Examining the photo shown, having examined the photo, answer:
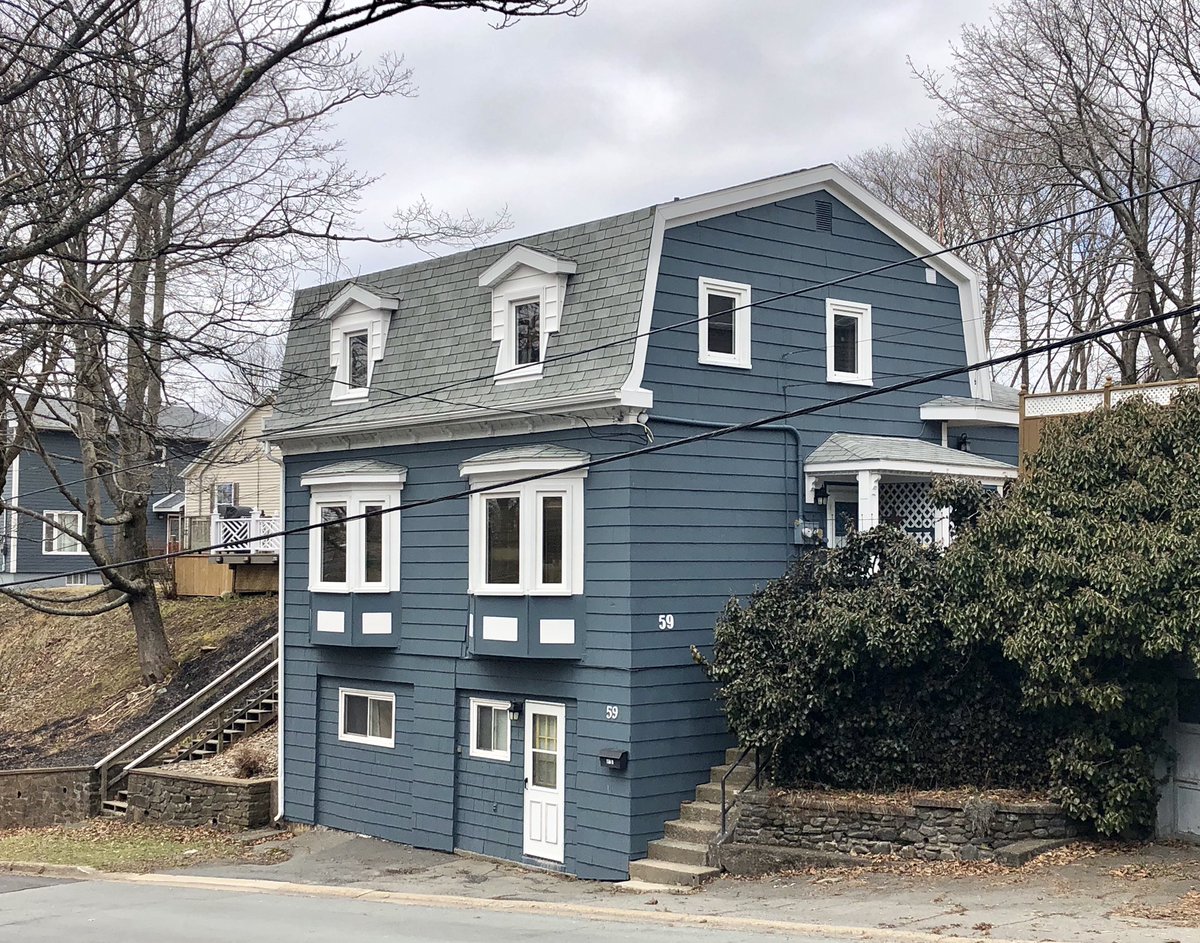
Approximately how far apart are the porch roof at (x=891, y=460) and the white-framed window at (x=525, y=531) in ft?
11.7

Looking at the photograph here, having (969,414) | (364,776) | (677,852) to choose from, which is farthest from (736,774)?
(969,414)

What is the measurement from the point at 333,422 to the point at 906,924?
13.0 m

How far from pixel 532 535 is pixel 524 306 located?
11.7ft

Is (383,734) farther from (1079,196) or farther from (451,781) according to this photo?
(1079,196)

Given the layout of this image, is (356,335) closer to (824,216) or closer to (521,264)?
(521,264)

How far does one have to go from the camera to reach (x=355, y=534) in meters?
21.9

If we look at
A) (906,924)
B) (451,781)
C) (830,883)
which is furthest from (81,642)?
(906,924)

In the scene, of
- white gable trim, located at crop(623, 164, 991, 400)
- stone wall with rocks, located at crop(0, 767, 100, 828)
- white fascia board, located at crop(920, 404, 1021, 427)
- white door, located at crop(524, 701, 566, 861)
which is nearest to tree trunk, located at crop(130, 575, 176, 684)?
stone wall with rocks, located at crop(0, 767, 100, 828)

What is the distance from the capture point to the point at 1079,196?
3266 cm

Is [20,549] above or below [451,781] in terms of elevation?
above

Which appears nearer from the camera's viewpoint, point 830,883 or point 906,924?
point 906,924

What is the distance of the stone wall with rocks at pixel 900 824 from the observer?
1570 centimetres

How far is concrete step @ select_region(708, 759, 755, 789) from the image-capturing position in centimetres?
1814

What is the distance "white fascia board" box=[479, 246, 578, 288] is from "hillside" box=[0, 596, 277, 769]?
43.1 feet
